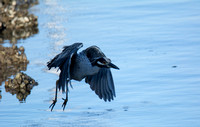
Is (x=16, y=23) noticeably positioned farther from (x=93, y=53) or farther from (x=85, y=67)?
(x=85, y=67)

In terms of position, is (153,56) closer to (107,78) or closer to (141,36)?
(141,36)

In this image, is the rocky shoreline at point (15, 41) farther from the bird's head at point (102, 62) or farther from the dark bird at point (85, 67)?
the bird's head at point (102, 62)

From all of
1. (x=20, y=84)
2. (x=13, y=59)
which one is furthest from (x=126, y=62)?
(x=13, y=59)

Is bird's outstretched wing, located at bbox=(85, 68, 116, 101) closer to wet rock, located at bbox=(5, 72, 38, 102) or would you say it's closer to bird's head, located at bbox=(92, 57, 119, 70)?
bird's head, located at bbox=(92, 57, 119, 70)

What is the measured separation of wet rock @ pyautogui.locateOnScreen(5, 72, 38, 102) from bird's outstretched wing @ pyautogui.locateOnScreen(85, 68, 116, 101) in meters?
2.80

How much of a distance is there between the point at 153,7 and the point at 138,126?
8.57 meters

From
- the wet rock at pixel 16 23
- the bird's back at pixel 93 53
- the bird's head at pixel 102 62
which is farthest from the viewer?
the wet rock at pixel 16 23

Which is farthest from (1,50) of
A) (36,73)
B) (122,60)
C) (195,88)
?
(195,88)

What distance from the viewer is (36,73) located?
12.2m

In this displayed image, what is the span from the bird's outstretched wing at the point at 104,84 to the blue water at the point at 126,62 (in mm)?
735

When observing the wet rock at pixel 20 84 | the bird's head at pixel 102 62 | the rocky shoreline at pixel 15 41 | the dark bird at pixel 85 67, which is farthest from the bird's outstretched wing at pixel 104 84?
the wet rock at pixel 20 84

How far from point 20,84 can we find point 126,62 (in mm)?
2415

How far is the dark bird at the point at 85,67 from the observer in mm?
7859

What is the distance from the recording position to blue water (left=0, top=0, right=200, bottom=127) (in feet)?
31.9
